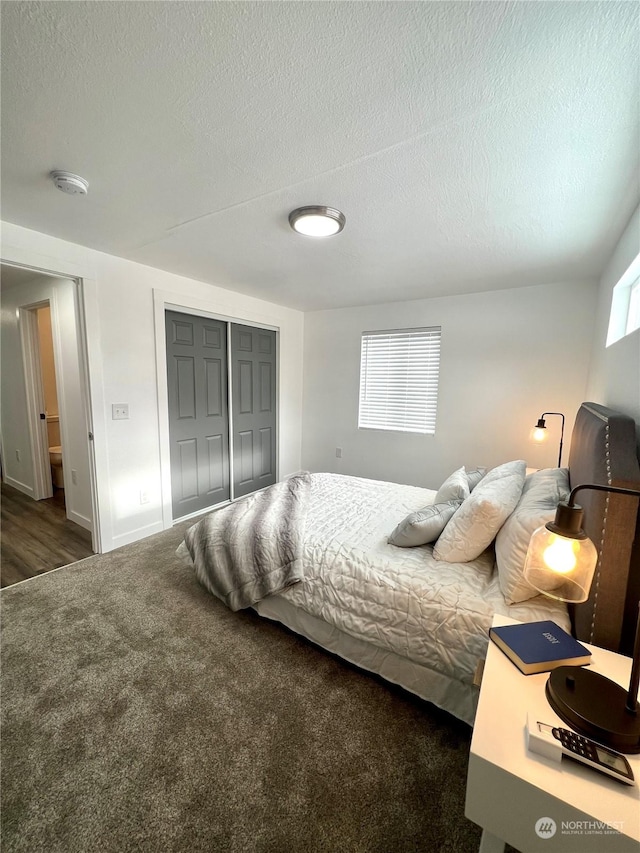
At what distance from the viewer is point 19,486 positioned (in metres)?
4.02

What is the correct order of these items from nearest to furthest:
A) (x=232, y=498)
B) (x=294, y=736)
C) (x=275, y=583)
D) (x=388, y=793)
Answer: (x=388, y=793)
(x=294, y=736)
(x=275, y=583)
(x=232, y=498)

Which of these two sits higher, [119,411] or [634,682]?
[119,411]

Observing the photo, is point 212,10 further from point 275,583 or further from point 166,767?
point 166,767

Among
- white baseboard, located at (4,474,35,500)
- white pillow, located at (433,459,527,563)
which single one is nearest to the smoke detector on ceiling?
white pillow, located at (433,459,527,563)

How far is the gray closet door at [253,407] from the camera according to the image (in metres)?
3.82

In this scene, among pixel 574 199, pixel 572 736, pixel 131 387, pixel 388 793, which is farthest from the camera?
pixel 131 387

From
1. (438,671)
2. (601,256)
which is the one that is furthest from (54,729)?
(601,256)

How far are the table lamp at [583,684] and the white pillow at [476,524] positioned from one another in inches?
26.5

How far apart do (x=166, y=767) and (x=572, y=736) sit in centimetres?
137

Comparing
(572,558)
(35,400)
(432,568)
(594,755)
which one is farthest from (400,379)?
(35,400)

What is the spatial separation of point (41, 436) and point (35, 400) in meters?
0.41

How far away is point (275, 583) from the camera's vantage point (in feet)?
5.89

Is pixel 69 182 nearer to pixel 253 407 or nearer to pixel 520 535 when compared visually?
pixel 520 535

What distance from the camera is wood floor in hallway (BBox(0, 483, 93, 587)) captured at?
2.53m
